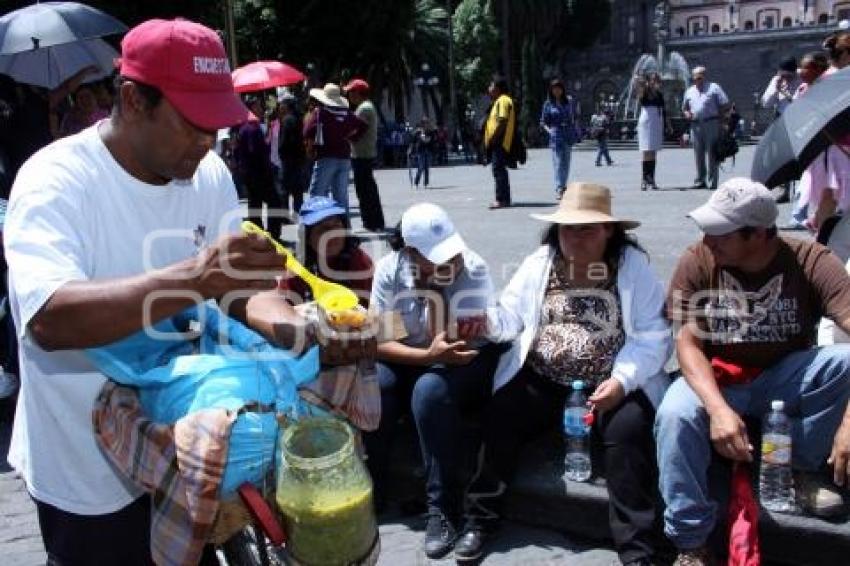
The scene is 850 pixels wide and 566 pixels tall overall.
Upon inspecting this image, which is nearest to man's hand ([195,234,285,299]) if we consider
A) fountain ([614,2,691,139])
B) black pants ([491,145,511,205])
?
black pants ([491,145,511,205])

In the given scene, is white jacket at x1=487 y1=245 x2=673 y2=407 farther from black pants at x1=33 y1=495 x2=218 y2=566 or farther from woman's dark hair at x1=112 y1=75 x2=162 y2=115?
woman's dark hair at x1=112 y1=75 x2=162 y2=115

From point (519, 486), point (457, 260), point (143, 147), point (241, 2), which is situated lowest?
point (519, 486)

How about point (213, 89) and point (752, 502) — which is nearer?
point (213, 89)

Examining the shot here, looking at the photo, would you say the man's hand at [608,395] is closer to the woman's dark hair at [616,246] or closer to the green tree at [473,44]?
the woman's dark hair at [616,246]

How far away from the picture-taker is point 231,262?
1653 mm

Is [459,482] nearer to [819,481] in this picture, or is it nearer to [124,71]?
[819,481]

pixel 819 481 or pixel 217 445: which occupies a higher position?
pixel 217 445

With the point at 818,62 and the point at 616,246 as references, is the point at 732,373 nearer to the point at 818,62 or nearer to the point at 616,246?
the point at 616,246

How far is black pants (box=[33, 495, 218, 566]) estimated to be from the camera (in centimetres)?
205

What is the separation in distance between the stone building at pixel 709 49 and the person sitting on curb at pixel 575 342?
2412 inches

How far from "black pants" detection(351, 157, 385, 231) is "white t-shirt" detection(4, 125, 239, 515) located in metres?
8.76

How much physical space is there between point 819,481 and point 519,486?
4.15ft

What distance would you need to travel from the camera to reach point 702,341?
12.1 feet

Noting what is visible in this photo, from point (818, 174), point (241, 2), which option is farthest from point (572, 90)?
point (818, 174)
